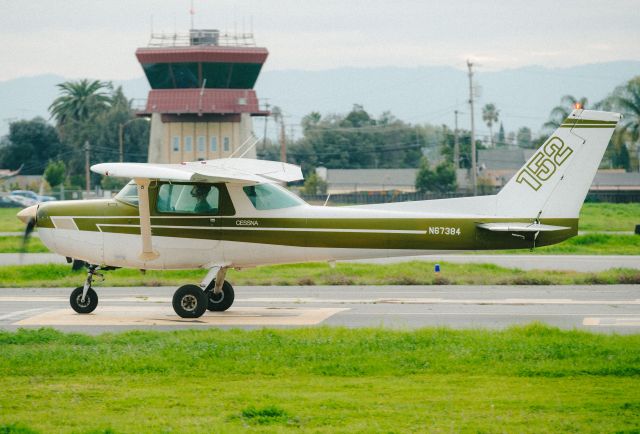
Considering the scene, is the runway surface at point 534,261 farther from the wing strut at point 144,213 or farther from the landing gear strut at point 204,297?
the wing strut at point 144,213

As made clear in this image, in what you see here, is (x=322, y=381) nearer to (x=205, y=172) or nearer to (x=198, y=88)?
(x=205, y=172)

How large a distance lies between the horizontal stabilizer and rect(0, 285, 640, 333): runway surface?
151 centimetres

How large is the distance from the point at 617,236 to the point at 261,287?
1913cm

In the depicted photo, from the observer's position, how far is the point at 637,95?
3642 inches

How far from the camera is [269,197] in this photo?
17.2 meters

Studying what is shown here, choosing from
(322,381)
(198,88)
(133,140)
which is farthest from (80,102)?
(322,381)

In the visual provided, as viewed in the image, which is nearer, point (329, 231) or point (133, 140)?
point (329, 231)

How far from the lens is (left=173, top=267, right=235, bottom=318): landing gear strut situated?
16750 millimetres

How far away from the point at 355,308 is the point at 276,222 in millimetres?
2400

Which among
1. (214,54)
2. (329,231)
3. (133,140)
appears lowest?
(329,231)

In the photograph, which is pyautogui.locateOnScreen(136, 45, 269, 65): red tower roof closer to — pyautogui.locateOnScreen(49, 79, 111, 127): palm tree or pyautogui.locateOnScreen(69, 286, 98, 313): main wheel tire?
pyautogui.locateOnScreen(49, 79, 111, 127): palm tree

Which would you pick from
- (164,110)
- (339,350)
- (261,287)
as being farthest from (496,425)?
(164,110)

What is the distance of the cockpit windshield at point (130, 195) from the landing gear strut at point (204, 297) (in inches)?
69.0

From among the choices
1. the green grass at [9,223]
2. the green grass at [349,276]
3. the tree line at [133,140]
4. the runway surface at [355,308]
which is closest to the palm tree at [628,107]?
the tree line at [133,140]
